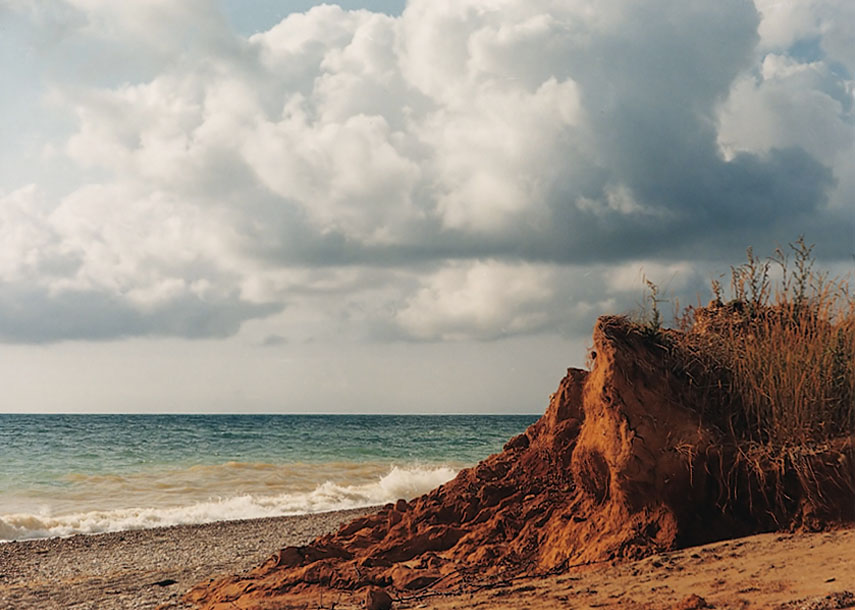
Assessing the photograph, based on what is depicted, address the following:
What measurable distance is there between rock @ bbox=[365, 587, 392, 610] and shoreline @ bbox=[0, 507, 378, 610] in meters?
2.54

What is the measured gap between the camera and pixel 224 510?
54.0 feet

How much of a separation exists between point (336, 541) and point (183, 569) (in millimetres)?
3463

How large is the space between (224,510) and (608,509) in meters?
12.3

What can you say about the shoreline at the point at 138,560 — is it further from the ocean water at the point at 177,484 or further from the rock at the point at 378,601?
the rock at the point at 378,601

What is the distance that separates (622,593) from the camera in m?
4.96

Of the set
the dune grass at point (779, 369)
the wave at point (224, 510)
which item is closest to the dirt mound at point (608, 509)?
the dune grass at point (779, 369)

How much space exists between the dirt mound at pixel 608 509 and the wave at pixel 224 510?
9.05 metres

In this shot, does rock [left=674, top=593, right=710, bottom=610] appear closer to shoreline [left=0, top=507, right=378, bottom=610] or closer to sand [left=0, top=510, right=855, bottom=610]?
sand [left=0, top=510, right=855, bottom=610]

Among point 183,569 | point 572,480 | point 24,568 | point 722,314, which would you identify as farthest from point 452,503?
point 24,568

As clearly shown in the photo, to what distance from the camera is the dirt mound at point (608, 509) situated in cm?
598

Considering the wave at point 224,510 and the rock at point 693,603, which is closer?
the rock at point 693,603

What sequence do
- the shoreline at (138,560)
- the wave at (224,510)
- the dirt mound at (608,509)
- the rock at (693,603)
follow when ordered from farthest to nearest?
the wave at (224,510) < the shoreline at (138,560) < the dirt mound at (608,509) < the rock at (693,603)

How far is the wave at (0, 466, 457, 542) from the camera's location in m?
14.7

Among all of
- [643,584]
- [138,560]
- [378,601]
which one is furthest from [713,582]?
[138,560]
